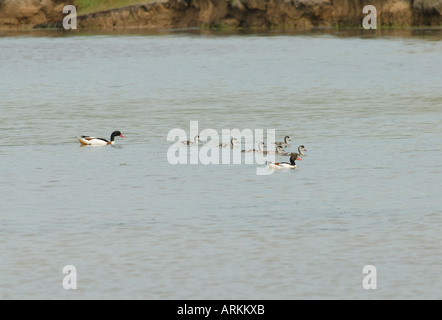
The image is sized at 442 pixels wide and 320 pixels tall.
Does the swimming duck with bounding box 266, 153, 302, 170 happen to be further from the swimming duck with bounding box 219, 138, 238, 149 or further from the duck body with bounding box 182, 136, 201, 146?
the duck body with bounding box 182, 136, 201, 146

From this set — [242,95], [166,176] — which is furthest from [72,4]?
[166,176]

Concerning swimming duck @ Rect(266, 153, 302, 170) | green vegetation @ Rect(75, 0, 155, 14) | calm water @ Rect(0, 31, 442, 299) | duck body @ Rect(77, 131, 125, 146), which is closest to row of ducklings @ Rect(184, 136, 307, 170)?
swimming duck @ Rect(266, 153, 302, 170)

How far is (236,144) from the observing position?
30.7m

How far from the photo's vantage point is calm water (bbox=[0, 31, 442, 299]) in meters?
17.0

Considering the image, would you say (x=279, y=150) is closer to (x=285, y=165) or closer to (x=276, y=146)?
(x=276, y=146)

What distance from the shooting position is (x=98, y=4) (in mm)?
113125

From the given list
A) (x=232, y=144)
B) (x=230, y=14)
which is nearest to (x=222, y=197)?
(x=232, y=144)

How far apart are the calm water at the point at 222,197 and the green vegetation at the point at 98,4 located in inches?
2331

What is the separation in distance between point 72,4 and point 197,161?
89.2 metres

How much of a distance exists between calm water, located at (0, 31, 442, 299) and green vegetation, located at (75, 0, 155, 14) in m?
59.2

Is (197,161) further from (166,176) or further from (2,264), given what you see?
(2,264)

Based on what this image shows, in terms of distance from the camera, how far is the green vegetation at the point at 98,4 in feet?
362

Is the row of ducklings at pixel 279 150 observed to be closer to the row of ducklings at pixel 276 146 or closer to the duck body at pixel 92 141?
the row of ducklings at pixel 276 146

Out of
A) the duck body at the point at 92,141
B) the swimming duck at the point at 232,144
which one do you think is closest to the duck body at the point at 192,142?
the swimming duck at the point at 232,144
